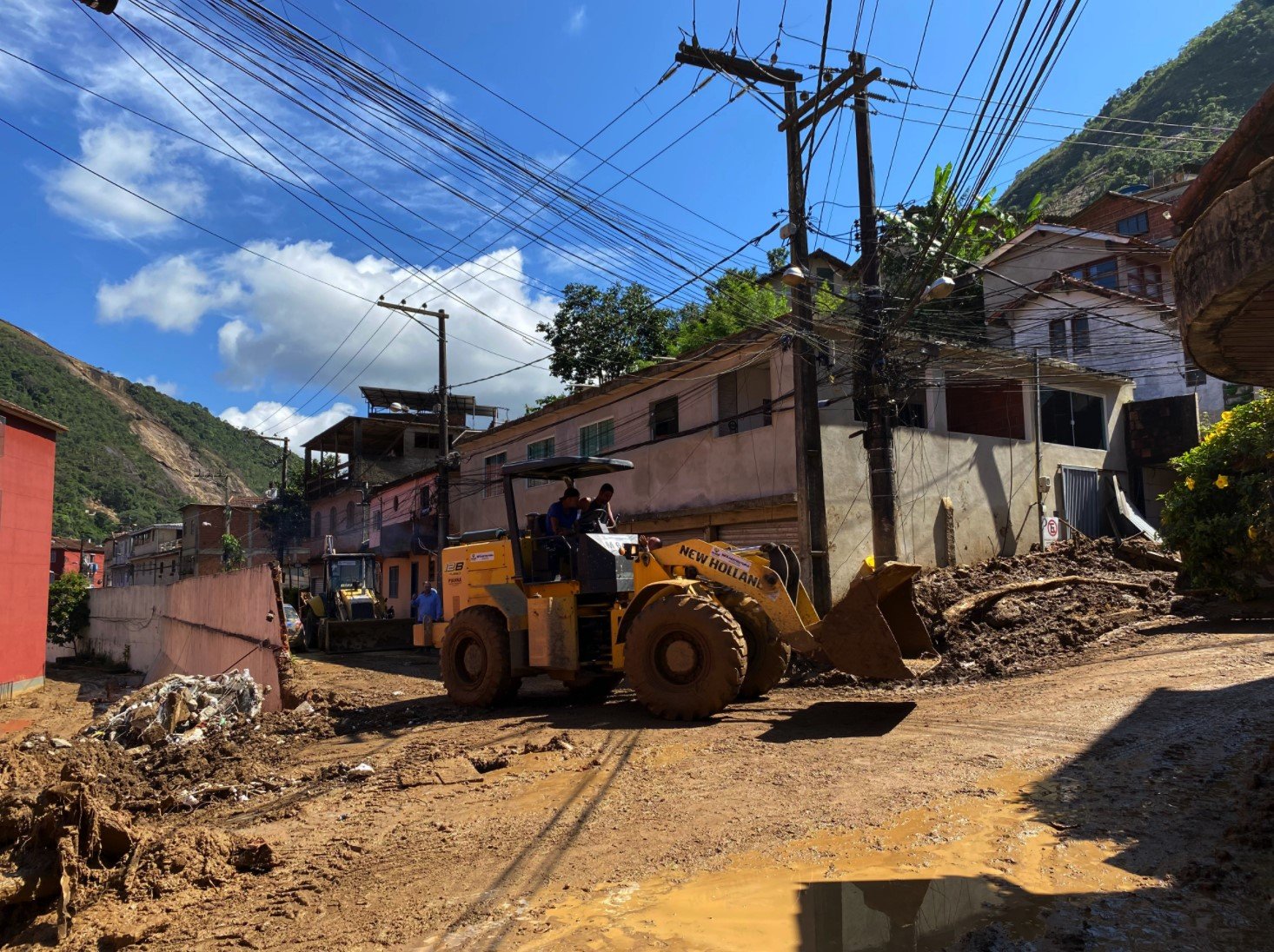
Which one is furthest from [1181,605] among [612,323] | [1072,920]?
[612,323]

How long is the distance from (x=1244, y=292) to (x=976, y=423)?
1681 cm

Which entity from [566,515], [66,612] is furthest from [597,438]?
[66,612]

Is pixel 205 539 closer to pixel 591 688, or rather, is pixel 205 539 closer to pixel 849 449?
pixel 849 449

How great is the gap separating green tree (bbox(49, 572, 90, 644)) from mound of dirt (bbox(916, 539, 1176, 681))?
29.9m

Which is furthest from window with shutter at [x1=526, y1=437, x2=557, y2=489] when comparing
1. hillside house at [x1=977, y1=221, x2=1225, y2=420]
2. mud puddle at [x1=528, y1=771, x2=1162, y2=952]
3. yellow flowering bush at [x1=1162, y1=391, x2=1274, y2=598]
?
mud puddle at [x1=528, y1=771, x2=1162, y2=952]

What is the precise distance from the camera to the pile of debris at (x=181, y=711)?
984cm

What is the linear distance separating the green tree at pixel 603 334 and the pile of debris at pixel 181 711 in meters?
23.4

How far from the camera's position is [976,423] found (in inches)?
760

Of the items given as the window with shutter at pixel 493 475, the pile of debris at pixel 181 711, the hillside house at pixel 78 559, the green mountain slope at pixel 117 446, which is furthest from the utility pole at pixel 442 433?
the green mountain slope at pixel 117 446

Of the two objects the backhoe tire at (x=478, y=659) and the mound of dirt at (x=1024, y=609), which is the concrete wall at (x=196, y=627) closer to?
the backhoe tire at (x=478, y=659)

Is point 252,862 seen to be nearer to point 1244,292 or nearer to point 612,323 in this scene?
point 1244,292

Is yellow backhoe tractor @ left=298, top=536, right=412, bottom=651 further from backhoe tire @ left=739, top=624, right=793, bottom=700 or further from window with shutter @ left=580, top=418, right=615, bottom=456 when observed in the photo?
backhoe tire @ left=739, top=624, right=793, bottom=700

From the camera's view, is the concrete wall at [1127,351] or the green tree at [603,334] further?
the green tree at [603,334]

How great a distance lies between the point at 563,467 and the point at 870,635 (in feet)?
13.8
